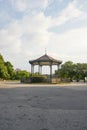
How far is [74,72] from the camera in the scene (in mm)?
86562

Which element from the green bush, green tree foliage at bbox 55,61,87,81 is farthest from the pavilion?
green tree foliage at bbox 55,61,87,81

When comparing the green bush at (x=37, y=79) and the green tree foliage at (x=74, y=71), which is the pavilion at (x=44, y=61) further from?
the green tree foliage at (x=74, y=71)

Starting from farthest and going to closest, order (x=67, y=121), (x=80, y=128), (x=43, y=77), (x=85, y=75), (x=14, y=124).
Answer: (x=85, y=75) < (x=43, y=77) < (x=67, y=121) < (x=14, y=124) < (x=80, y=128)

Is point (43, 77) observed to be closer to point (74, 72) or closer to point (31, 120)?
point (74, 72)

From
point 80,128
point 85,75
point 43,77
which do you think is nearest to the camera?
point 80,128

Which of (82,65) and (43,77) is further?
(82,65)

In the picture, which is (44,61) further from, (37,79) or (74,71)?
(74,71)

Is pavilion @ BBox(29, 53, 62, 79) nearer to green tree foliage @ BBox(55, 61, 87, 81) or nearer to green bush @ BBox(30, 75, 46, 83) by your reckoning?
green bush @ BBox(30, 75, 46, 83)

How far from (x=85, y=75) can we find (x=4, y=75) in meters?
26.6

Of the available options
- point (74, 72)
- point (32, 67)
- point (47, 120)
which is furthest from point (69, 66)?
point (47, 120)

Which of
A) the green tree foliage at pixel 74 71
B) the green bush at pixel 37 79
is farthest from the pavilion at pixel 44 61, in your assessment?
the green tree foliage at pixel 74 71

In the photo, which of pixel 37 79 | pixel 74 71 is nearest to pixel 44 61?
pixel 37 79

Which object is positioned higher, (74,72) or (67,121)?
(74,72)

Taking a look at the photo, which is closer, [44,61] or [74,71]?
[44,61]
